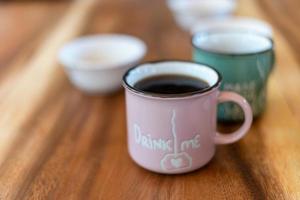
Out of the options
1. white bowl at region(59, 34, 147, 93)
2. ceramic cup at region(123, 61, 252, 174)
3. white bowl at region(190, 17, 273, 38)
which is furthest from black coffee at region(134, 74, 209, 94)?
white bowl at region(190, 17, 273, 38)

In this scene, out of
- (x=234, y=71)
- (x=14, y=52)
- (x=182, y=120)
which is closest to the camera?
(x=182, y=120)

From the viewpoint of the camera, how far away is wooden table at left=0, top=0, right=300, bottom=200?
60cm

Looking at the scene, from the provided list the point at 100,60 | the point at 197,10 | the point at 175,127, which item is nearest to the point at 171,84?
the point at 175,127

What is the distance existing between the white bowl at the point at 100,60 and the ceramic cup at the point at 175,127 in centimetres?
19

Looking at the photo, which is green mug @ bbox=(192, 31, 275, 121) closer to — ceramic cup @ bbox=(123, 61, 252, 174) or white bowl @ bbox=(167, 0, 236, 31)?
ceramic cup @ bbox=(123, 61, 252, 174)

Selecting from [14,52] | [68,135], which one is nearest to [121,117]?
[68,135]

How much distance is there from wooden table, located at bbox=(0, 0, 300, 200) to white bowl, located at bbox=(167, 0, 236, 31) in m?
0.03

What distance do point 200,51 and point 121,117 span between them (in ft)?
0.56

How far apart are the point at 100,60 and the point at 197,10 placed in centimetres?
31

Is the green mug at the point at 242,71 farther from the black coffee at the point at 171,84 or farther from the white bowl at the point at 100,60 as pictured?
the white bowl at the point at 100,60

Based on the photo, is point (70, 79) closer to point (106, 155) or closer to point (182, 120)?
point (106, 155)

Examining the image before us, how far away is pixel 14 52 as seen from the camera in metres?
1.06

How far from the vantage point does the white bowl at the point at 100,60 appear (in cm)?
83

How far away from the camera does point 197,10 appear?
1.15 metres
